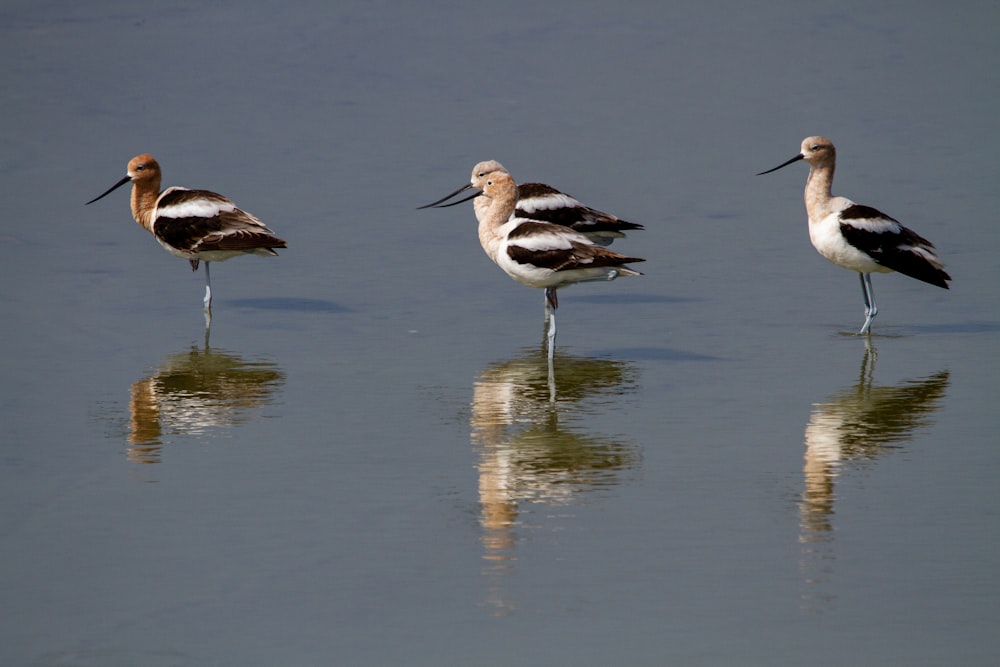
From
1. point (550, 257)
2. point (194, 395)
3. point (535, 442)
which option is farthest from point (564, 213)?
point (535, 442)

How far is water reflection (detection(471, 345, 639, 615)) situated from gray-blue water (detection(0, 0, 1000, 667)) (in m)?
0.03

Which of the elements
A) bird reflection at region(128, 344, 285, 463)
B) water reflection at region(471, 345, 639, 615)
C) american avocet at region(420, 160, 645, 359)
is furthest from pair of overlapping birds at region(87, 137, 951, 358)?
bird reflection at region(128, 344, 285, 463)

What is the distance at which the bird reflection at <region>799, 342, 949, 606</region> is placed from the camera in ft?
27.2

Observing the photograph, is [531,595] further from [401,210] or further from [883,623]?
[401,210]

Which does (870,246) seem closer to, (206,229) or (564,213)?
(564,213)

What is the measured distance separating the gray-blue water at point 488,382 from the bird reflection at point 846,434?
1.7 inches

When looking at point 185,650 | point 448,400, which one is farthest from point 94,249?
point 185,650

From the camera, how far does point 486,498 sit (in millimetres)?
9078

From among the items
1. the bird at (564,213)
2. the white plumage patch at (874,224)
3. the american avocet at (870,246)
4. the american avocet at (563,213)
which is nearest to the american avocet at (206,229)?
the american avocet at (563,213)

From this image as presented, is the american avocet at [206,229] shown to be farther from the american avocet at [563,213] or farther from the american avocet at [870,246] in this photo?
the american avocet at [870,246]

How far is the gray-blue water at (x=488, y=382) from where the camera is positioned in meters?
7.49

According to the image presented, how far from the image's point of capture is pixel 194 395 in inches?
457

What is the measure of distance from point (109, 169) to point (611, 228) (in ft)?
26.1

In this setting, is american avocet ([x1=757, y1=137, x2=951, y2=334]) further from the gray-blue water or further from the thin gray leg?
Answer: the gray-blue water
